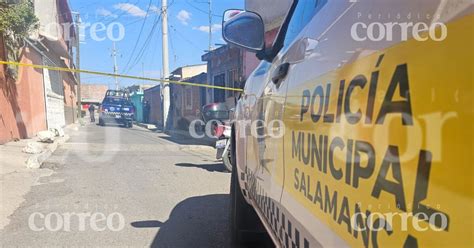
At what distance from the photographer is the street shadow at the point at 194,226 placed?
13.1 ft

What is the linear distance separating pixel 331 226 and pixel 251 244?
8.55ft

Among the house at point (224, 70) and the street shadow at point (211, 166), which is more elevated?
the house at point (224, 70)

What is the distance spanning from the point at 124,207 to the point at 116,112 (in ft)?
78.8

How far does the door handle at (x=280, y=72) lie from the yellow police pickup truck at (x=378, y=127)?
0.03 m

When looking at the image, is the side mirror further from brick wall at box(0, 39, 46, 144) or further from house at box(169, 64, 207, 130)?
house at box(169, 64, 207, 130)

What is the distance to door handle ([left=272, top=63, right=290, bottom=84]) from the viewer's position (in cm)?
213

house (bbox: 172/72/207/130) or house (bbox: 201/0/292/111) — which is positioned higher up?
house (bbox: 201/0/292/111)

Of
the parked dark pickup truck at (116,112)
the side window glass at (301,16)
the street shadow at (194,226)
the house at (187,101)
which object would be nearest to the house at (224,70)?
the house at (187,101)

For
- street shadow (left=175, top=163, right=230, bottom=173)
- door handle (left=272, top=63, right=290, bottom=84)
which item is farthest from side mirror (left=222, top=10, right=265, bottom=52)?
street shadow (left=175, top=163, right=230, bottom=173)

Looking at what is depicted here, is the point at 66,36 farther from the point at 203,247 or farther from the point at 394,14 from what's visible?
the point at 394,14

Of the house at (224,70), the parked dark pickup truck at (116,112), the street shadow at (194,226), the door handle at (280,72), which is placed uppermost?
the house at (224,70)

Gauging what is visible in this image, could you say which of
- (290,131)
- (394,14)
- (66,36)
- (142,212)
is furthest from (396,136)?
(66,36)

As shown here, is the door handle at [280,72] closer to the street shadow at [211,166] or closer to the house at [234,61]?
the street shadow at [211,166]

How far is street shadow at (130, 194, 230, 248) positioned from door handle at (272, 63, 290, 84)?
213 centimetres
